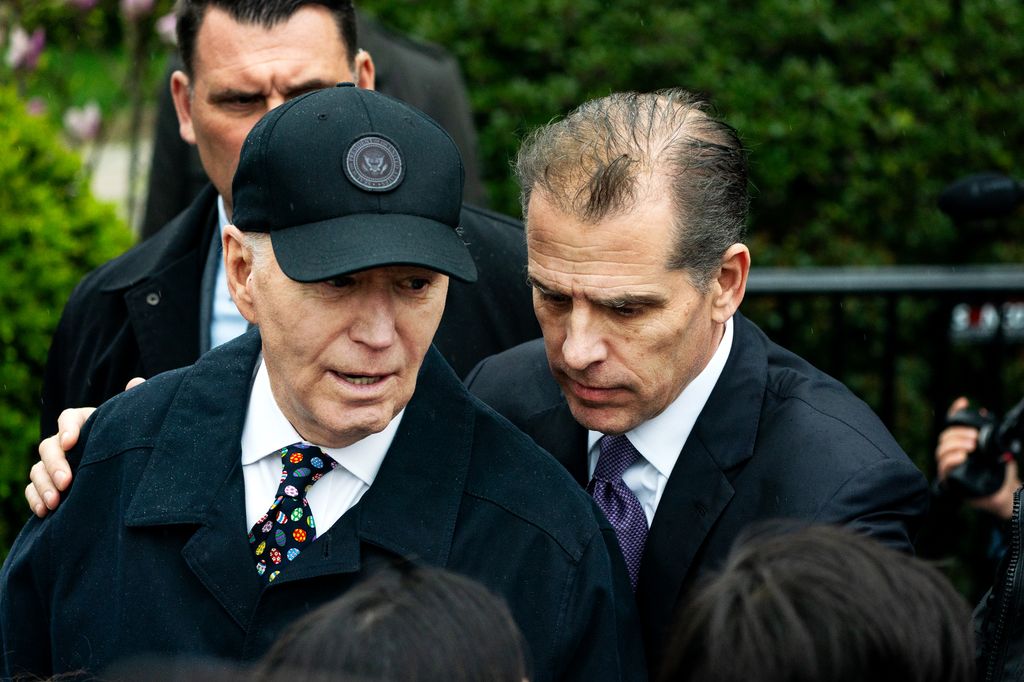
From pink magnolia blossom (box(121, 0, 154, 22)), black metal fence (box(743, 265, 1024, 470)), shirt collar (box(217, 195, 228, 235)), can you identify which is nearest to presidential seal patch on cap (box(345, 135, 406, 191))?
shirt collar (box(217, 195, 228, 235))

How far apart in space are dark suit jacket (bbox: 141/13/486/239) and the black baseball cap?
2645mm

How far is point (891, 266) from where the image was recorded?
6.18 metres

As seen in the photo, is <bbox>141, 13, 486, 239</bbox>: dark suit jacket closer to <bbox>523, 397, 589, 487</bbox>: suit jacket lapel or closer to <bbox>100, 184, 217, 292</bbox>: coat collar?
<bbox>100, 184, 217, 292</bbox>: coat collar

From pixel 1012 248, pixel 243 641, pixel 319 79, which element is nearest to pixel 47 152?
pixel 319 79

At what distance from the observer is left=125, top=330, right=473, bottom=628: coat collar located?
2.40m

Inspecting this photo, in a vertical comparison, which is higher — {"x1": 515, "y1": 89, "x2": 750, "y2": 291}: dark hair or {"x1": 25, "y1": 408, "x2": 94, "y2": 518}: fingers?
{"x1": 515, "y1": 89, "x2": 750, "y2": 291}: dark hair

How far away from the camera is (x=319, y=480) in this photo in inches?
98.4

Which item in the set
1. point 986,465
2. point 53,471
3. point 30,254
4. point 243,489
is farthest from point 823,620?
point 30,254

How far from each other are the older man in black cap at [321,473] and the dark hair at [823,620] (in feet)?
1.89

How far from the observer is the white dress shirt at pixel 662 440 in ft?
9.61

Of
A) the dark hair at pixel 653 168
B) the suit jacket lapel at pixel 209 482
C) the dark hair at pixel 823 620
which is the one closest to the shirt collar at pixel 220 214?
the dark hair at pixel 653 168

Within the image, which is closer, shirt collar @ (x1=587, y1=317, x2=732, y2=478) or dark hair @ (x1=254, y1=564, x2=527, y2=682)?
dark hair @ (x1=254, y1=564, x2=527, y2=682)

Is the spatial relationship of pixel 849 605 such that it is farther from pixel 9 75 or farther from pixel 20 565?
pixel 9 75

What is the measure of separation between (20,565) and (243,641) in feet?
1.58
